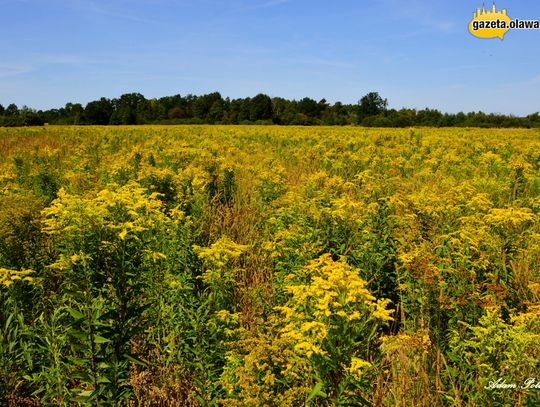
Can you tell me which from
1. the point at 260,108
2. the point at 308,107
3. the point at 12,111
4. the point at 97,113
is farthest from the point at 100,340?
the point at 12,111

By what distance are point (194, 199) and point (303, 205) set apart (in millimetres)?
1700

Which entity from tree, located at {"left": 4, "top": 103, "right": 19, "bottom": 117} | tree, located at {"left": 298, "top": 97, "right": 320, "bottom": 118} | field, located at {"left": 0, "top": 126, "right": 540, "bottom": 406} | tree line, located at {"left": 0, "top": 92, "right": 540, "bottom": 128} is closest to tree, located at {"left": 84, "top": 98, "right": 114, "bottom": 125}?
tree line, located at {"left": 0, "top": 92, "right": 540, "bottom": 128}

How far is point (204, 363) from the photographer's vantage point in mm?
2873

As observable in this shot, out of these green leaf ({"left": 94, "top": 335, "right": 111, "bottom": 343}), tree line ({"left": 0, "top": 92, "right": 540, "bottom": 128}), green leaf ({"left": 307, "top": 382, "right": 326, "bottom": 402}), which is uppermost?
tree line ({"left": 0, "top": 92, "right": 540, "bottom": 128})

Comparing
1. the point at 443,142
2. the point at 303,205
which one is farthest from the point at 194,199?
the point at 443,142

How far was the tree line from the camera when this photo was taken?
50.1m

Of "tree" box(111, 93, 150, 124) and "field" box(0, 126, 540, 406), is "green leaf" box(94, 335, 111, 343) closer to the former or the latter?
"field" box(0, 126, 540, 406)

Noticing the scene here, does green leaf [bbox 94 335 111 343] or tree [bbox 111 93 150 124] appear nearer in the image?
green leaf [bbox 94 335 111 343]

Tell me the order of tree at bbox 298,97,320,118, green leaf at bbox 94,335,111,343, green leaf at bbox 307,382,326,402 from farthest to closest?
1. tree at bbox 298,97,320,118
2. green leaf at bbox 94,335,111,343
3. green leaf at bbox 307,382,326,402

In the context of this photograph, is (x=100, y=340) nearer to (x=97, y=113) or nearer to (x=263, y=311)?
(x=263, y=311)

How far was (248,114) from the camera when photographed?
73.8 meters

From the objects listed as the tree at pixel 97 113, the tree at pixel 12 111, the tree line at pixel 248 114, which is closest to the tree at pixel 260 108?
the tree line at pixel 248 114

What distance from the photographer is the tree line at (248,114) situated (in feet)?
164

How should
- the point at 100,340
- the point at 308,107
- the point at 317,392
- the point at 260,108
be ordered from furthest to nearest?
1. the point at 308,107
2. the point at 260,108
3. the point at 100,340
4. the point at 317,392
